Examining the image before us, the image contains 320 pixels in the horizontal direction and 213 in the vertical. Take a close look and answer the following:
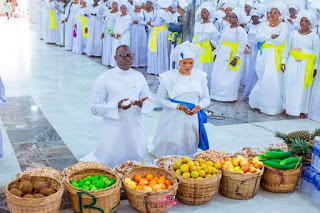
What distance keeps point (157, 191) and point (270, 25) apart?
433 centimetres

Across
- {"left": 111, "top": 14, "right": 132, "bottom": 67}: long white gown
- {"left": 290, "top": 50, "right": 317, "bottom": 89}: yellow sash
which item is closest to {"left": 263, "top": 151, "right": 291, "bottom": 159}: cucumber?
{"left": 290, "top": 50, "right": 317, "bottom": 89}: yellow sash

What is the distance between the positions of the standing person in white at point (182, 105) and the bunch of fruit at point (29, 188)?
1755 millimetres

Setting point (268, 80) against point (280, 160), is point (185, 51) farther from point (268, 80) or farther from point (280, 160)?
point (268, 80)

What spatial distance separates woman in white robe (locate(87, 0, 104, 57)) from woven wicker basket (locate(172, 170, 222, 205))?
8683 mm

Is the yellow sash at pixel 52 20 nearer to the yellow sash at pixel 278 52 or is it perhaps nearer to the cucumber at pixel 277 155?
the yellow sash at pixel 278 52

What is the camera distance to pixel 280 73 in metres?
6.96

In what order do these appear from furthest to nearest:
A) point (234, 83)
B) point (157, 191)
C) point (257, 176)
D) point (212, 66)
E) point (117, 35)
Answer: point (117, 35) < point (212, 66) < point (234, 83) < point (257, 176) < point (157, 191)

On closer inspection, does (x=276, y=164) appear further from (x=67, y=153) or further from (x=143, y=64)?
(x=143, y=64)

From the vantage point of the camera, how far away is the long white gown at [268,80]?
6.81 m

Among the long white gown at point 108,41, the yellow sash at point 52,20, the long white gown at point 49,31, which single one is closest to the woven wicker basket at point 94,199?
the long white gown at point 108,41

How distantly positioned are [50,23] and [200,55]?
779 cm

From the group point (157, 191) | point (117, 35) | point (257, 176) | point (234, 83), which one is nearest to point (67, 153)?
point (157, 191)

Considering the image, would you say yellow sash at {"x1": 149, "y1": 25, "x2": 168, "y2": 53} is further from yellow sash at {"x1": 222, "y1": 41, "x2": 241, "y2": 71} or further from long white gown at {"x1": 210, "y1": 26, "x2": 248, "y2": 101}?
yellow sash at {"x1": 222, "y1": 41, "x2": 241, "y2": 71}

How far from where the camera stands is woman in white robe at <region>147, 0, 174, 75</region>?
30.9 ft
